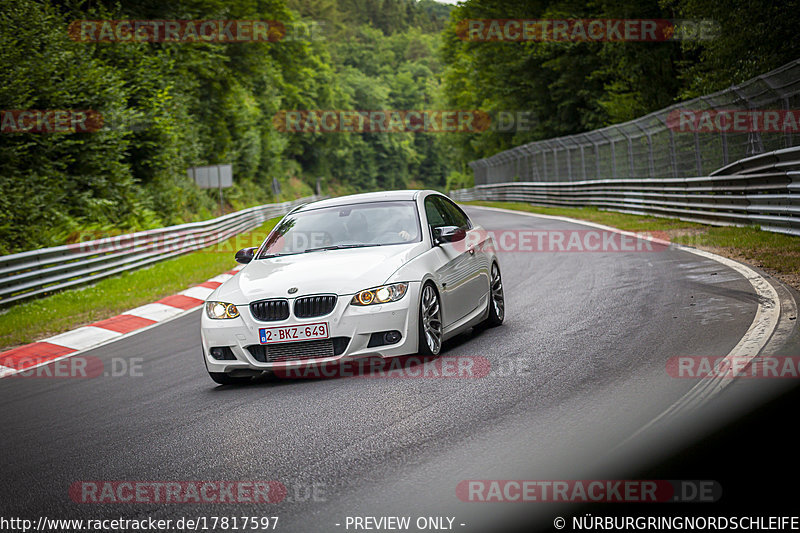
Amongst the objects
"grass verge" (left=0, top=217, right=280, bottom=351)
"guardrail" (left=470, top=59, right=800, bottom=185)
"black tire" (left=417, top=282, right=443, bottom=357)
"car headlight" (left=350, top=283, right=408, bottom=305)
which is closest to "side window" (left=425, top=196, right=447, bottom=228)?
"black tire" (left=417, top=282, right=443, bottom=357)

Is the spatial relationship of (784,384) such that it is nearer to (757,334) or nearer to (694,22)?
(757,334)

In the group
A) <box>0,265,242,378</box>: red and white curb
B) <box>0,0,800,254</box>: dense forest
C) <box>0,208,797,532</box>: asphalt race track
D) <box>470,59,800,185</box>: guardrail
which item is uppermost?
<box>0,0,800,254</box>: dense forest

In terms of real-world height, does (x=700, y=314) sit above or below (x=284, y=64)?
below

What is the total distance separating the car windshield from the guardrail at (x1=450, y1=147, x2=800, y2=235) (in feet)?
22.9

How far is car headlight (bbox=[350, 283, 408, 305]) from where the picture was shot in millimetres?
6852

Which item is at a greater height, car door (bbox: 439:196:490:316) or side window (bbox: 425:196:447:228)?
side window (bbox: 425:196:447:228)

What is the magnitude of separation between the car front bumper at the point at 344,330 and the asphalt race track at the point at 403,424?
8.9 inches

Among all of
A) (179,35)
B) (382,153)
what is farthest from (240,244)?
(382,153)

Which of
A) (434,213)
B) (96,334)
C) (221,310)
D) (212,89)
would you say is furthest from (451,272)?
(212,89)

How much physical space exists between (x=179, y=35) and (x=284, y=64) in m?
29.3

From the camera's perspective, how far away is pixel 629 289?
1068 centimetres

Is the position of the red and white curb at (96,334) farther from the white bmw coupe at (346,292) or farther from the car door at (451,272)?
the car door at (451,272)

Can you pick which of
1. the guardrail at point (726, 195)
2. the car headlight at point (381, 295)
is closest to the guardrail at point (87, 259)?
the car headlight at point (381, 295)

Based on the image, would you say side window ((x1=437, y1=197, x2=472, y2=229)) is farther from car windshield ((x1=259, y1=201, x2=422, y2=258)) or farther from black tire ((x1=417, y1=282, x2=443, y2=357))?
black tire ((x1=417, y1=282, x2=443, y2=357))
